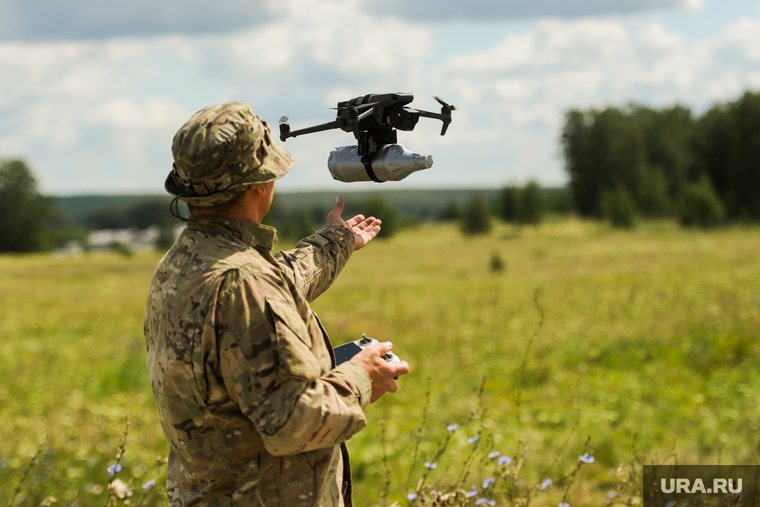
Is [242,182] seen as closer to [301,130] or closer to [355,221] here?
[301,130]

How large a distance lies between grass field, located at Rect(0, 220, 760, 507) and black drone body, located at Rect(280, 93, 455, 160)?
155cm

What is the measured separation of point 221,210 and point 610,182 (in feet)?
238

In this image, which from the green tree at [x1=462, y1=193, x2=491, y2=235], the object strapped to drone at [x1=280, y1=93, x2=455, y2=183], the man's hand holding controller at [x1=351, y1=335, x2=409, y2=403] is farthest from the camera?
the green tree at [x1=462, y1=193, x2=491, y2=235]

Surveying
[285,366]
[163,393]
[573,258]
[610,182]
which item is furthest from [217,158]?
[610,182]

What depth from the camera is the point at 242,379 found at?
1709 millimetres

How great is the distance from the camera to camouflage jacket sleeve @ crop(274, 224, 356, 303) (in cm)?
241

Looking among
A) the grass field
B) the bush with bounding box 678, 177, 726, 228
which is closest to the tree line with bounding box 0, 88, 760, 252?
the bush with bounding box 678, 177, 726, 228

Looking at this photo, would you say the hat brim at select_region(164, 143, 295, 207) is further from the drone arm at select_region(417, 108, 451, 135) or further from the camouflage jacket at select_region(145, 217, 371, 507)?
the drone arm at select_region(417, 108, 451, 135)

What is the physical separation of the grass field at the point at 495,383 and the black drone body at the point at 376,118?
1.55 m

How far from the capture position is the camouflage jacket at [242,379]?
1704 millimetres

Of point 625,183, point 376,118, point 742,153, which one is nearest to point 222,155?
point 376,118

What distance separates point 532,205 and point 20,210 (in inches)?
2382

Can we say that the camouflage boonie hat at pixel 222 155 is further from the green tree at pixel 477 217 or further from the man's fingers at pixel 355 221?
the green tree at pixel 477 217

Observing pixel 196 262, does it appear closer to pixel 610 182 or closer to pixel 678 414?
pixel 678 414
